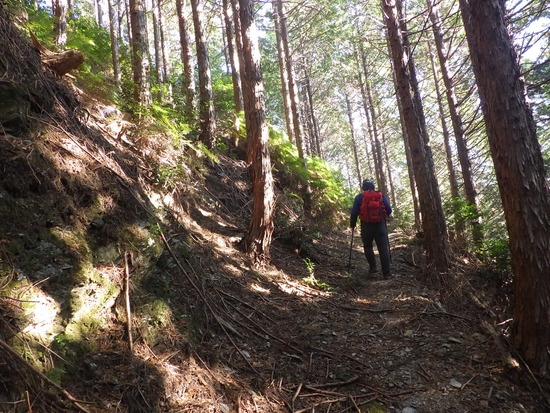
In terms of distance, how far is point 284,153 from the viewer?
490 inches

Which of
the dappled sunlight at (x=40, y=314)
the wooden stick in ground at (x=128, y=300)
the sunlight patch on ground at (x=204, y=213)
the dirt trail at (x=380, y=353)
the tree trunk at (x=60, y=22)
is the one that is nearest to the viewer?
the dappled sunlight at (x=40, y=314)

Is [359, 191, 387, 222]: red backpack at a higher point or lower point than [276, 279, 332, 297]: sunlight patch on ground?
higher

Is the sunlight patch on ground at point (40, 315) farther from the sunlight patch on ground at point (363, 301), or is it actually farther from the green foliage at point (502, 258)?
the green foliage at point (502, 258)

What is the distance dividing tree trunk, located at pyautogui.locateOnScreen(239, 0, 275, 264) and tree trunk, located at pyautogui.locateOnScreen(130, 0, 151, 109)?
7.57 ft

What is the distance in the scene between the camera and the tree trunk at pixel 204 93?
949 cm

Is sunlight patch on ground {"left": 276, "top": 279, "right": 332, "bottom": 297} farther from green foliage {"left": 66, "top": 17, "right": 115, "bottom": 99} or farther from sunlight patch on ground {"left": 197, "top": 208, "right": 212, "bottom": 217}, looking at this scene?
green foliage {"left": 66, "top": 17, "right": 115, "bottom": 99}

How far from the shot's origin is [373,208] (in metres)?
7.22

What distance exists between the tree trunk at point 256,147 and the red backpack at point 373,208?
6.86 ft

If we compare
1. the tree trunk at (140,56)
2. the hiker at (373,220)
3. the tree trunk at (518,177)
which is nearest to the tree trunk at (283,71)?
the tree trunk at (140,56)

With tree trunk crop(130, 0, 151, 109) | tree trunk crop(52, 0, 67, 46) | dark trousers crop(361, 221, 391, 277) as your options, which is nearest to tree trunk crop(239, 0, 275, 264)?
dark trousers crop(361, 221, 391, 277)

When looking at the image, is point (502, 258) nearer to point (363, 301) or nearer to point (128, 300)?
point (363, 301)

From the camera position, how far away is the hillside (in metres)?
2.40

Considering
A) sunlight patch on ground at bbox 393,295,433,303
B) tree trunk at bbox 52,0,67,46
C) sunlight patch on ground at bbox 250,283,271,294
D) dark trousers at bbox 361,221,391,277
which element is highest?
tree trunk at bbox 52,0,67,46

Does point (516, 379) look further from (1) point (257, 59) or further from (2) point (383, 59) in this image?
(2) point (383, 59)
